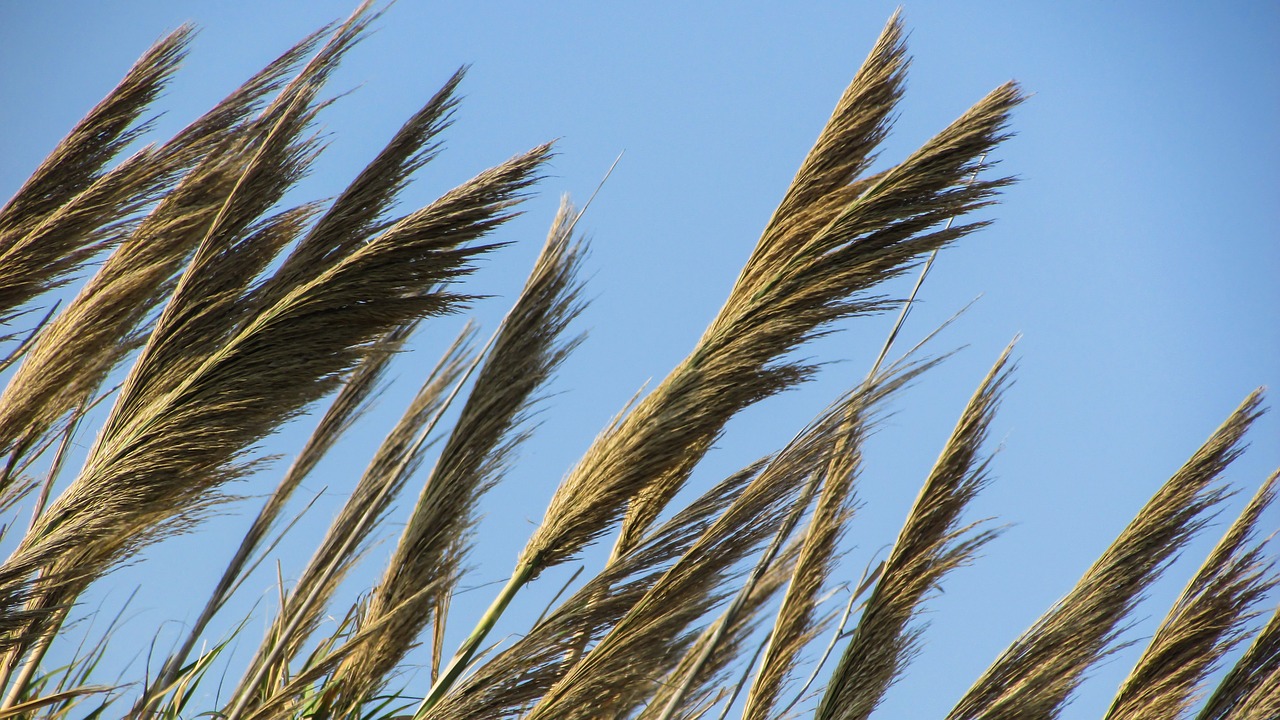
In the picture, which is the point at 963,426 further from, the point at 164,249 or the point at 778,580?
the point at 164,249

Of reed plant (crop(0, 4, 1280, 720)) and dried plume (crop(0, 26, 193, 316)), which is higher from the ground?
dried plume (crop(0, 26, 193, 316))

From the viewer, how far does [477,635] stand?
1.77 meters

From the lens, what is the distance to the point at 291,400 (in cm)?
181

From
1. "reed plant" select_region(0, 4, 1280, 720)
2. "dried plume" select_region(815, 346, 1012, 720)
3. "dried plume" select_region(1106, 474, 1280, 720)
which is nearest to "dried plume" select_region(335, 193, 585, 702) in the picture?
"reed plant" select_region(0, 4, 1280, 720)

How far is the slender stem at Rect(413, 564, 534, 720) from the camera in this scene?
1.77 metres

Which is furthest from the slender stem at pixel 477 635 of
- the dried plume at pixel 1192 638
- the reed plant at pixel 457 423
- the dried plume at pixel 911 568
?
the dried plume at pixel 1192 638

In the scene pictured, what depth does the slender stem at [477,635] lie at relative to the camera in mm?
1766

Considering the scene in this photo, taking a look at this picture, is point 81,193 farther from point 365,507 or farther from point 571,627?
point 571,627

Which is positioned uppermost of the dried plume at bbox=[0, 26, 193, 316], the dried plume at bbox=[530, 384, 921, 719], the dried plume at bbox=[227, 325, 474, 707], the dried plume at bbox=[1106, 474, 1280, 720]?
the dried plume at bbox=[0, 26, 193, 316]

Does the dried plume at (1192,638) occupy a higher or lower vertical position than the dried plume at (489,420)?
lower

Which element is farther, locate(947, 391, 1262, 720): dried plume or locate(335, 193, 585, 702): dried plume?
locate(947, 391, 1262, 720): dried plume

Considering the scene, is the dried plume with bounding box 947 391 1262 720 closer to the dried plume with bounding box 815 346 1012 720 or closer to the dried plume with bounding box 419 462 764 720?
the dried plume with bounding box 815 346 1012 720

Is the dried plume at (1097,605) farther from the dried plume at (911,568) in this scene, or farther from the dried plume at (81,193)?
the dried plume at (81,193)

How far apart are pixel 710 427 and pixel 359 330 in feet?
2.28
